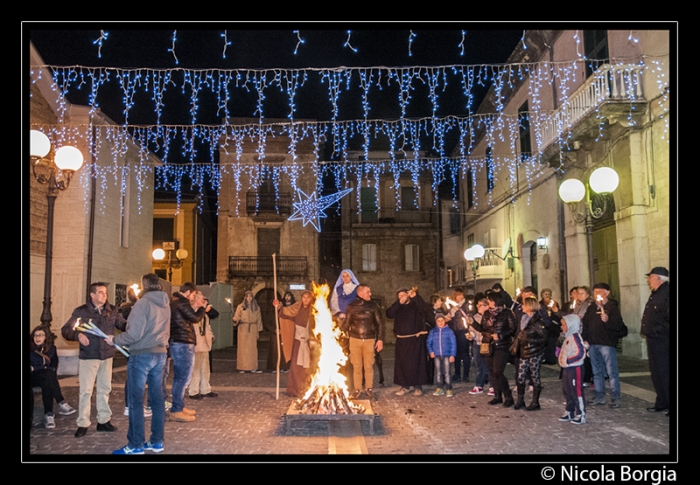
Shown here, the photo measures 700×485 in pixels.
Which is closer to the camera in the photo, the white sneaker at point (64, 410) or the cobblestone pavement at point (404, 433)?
the cobblestone pavement at point (404, 433)

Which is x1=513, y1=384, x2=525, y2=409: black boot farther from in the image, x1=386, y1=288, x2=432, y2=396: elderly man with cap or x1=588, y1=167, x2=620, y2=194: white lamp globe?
x1=588, y1=167, x2=620, y2=194: white lamp globe

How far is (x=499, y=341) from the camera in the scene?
317 inches

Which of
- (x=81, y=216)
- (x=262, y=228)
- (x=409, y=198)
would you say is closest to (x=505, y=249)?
(x=409, y=198)

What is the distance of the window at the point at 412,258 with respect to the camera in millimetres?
30906

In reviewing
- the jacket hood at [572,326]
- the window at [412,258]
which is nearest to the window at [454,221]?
the window at [412,258]

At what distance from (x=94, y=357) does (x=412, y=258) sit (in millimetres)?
25534

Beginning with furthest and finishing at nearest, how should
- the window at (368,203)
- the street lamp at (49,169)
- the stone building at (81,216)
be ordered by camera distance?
the window at (368,203)
the stone building at (81,216)
the street lamp at (49,169)

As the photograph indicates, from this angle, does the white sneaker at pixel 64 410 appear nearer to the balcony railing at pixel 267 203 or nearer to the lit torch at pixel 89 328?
the lit torch at pixel 89 328

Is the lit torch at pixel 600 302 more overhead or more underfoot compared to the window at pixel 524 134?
more underfoot

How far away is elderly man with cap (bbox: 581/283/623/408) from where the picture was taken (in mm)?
7666

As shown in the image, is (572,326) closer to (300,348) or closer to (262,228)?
(300,348)

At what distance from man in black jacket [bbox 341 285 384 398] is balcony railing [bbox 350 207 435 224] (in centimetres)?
2205

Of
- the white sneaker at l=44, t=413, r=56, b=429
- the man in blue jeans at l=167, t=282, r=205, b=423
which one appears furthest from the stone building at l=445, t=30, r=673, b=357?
the white sneaker at l=44, t=413, r=56, b=429

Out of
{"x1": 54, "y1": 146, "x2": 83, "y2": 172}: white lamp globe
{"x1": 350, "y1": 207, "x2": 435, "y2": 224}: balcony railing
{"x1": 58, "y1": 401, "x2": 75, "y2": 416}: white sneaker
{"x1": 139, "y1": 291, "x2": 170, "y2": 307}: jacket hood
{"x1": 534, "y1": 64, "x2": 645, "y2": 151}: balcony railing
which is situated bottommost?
{"x1": 58, "y1": 401, "x2": 75, "y2": 416}: white sneaker
